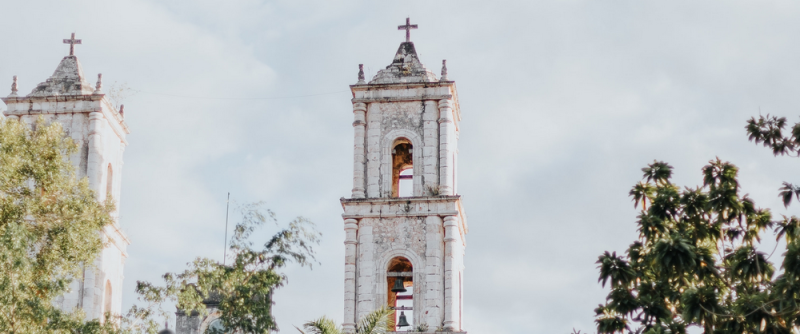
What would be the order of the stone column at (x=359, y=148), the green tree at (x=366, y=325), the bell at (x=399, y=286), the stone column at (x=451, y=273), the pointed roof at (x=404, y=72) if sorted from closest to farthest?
the green tree at (x=366, y=325) < the stone column at (x=451, y=273) < the bell at (x=399, y=286) < the stone column at (x=359, y=148) < the pointed roof at (x=404, y=72)

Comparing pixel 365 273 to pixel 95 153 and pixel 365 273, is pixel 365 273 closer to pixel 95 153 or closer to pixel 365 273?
pixel 365 273

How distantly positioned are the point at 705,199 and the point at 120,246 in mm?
15266

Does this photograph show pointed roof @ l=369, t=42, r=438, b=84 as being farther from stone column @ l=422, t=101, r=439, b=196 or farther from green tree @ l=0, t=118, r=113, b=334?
green tree @ l=0, t=118, r=113, b=334

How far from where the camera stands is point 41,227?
2964 cm

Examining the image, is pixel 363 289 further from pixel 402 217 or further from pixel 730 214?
pixel 730 214

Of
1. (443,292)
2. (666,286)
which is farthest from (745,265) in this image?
(443,292)

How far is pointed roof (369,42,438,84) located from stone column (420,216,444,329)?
312 cm

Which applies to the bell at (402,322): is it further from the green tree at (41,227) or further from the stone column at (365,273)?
the green tree at (41,227)

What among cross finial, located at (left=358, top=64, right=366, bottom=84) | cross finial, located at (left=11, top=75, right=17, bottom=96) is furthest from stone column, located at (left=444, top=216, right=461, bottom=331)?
cross finial, located at (left=11, top=75, right=17, bottom=96)

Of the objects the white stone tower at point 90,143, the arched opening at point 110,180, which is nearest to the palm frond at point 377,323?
the white stone tower at point 90,143

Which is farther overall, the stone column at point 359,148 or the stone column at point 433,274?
the stone column at point 359,148

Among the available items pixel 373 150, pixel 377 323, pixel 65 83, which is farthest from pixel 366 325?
pixel 65 83

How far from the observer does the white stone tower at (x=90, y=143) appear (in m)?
32.8

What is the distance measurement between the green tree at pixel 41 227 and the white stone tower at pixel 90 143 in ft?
6.39
